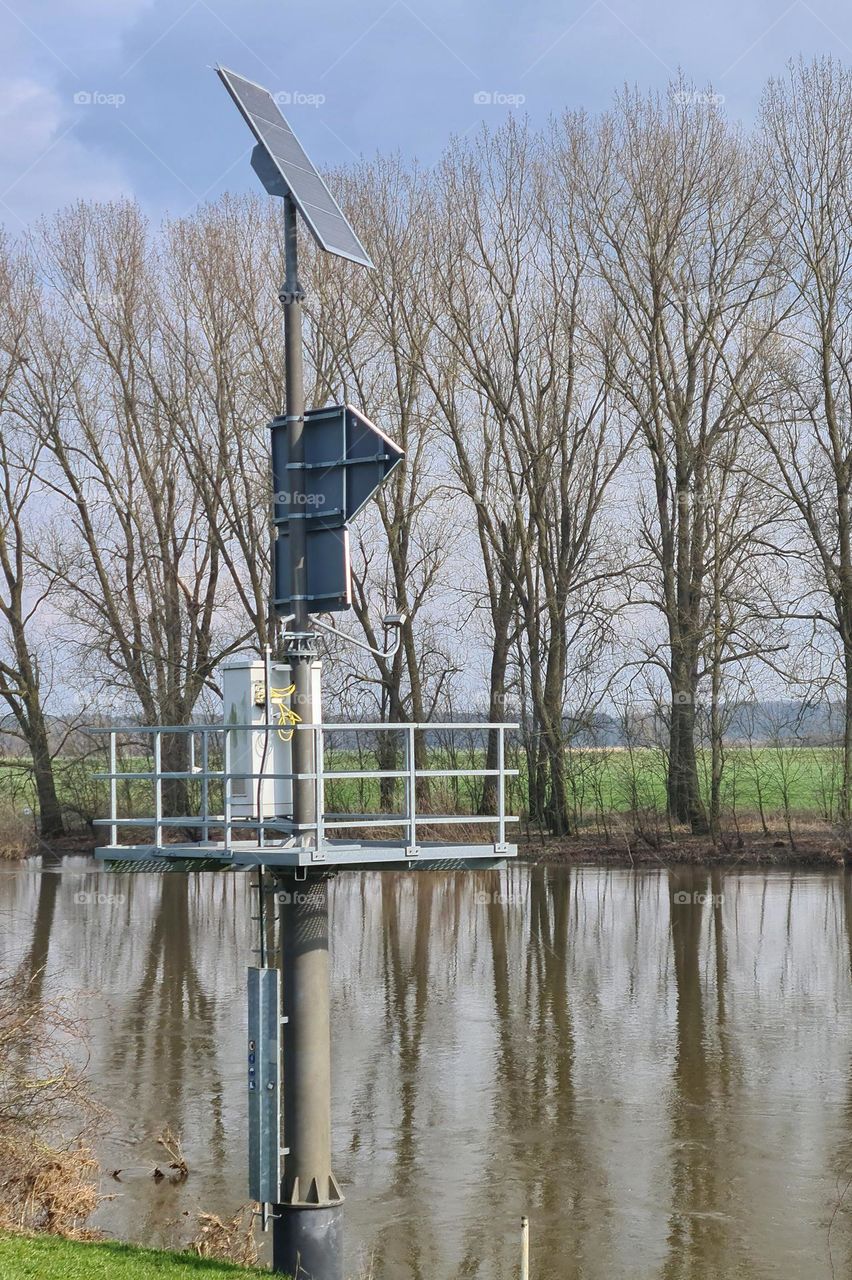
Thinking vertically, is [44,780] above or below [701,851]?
above

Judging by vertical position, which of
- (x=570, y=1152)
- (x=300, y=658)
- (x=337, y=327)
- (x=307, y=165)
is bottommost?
(x=570, y=1152)

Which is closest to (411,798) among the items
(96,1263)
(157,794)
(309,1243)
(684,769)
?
(157,794)

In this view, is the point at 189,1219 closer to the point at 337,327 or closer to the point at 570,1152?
the point at 570,1152

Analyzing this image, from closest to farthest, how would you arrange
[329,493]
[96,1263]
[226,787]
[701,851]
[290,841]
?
1. [96,1263]
2. [329,493]
3. [290,841]
4. [226,787]
5. [701,851]

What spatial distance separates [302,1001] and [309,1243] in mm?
1674

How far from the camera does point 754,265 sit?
40.0 m

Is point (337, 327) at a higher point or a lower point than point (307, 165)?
higher

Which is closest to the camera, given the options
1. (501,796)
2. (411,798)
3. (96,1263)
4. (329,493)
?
(96,1263)

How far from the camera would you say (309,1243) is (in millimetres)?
9484

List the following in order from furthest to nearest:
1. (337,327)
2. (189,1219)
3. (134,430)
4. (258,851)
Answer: (134,430) → (337,327) → (189,1219) → (258,851)

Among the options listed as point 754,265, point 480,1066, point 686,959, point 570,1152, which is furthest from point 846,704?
point 570,1152

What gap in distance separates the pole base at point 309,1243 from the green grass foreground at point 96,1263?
24 centimetres

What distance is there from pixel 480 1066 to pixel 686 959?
313 inches

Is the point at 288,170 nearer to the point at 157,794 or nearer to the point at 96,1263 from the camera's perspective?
the point at 157,794
